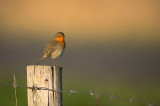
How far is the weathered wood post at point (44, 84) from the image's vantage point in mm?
5828

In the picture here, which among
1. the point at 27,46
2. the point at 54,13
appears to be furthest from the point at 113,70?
the point at 54,13

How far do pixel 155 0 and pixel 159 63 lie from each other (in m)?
8.33

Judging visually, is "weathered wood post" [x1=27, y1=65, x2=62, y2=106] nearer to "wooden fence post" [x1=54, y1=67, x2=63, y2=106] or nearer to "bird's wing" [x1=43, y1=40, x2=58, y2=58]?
"wooden fence post" [x1=54, y1=67, x2=63, y2=106]

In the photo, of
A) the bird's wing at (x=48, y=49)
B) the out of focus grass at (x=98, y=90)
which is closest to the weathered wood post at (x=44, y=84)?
the bird's wing at (x=48, y=49)

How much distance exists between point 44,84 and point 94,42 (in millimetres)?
17765

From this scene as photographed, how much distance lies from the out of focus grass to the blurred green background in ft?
0.10

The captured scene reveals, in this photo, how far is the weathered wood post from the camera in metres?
5.83

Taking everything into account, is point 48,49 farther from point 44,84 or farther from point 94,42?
point 94,42

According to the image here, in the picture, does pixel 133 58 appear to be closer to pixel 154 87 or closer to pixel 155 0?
pixel 154 87

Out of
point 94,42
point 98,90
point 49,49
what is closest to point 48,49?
point 49,49

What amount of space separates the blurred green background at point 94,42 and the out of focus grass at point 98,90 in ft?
0.10

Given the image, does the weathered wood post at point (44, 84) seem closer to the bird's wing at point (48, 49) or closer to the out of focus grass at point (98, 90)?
the bird's wing at point (48, 49)

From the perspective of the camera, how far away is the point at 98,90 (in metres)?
13.5

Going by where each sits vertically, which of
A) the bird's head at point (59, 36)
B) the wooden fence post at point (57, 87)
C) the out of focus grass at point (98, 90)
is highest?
the bird's head at point (59, 36)
